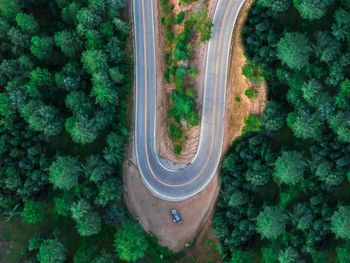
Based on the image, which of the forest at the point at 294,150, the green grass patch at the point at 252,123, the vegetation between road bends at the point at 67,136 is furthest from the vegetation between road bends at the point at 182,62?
the green grass patch at the point at 252,123

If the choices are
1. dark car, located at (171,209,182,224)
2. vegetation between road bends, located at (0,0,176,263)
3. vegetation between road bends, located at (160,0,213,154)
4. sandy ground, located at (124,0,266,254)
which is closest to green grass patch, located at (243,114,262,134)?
sandy ground, located at (124,0,266,254)

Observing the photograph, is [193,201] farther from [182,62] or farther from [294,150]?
[182,62]

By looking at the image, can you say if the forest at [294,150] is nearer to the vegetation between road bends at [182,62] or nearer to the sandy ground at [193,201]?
the sandy ground at [193,201]

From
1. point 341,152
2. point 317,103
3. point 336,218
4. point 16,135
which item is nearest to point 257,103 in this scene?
point 317,103

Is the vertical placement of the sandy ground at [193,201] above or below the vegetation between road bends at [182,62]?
below

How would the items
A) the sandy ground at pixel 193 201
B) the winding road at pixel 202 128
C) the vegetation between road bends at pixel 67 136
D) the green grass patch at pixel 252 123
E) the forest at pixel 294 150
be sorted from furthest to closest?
the winding road at pixel 202 128
the sandy ground at pixel 193 201
the green grass patch at pixel 252 123
the vegetation between road bends at pixel 67 136
the forest at pixel 294 150

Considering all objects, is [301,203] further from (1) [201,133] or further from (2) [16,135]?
(2) [16,135]

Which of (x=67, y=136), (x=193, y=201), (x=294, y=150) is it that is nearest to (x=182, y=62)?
(x=67, y=136)
